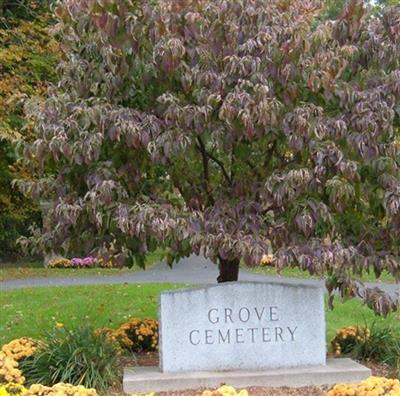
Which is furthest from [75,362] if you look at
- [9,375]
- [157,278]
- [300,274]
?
[300,274]

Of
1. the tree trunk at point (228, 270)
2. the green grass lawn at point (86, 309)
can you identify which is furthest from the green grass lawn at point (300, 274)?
the tree trunk at point (228, 270)

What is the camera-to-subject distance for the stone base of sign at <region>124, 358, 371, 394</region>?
20.8 feet

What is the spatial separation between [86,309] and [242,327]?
540 cm

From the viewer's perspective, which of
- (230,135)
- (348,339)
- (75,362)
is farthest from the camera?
(348,339)

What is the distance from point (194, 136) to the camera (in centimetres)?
623

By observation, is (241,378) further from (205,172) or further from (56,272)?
(56,272)

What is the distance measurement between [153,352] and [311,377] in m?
2.06

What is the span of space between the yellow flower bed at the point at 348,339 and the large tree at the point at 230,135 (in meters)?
1.34

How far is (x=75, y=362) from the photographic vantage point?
6.52 meters

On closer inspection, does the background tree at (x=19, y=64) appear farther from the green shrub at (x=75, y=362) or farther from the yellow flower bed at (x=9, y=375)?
the yellow flower bed at (x=9, y=375)

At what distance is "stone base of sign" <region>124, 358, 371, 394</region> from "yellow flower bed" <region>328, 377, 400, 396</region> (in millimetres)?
882

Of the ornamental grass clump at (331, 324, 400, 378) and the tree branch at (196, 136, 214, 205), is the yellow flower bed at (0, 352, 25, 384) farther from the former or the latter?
the ornamental grass clump at (331, 324, 400, 378)

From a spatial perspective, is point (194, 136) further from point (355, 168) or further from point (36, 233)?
point (36, 233)

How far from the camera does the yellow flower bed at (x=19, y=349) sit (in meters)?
6.92
